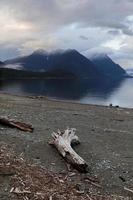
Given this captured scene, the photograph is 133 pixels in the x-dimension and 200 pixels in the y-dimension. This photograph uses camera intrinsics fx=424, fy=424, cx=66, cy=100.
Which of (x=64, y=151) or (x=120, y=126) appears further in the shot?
(x=120, y=126)

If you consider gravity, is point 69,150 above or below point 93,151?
above

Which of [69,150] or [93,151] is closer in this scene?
[69,150]

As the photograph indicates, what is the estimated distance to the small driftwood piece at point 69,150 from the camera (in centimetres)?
1305

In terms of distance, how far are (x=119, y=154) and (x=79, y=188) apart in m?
5.30

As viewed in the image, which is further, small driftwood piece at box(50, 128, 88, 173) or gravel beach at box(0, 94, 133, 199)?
gravel beach at box(0, 94, 133, 199)

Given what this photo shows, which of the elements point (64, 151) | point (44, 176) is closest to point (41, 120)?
point (64, 151)

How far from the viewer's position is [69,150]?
1394 centimetres

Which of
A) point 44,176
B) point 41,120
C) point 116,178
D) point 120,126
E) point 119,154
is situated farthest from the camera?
point 120,126

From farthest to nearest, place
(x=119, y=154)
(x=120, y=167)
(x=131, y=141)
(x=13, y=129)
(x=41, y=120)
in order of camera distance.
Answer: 1. (x=41, y=120)
2. (x=131, y=141)
3. (x=13, y=129)
4. (x=119, y=154)
5. (x=120, y=167)

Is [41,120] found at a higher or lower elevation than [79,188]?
higher

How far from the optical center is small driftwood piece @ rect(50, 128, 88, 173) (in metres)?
13.1

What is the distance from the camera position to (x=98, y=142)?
18375mm

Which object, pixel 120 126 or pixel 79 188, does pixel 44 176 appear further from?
pixel 120 126

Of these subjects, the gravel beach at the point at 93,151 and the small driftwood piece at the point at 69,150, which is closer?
the small driftwood piece at the point at 69,150
